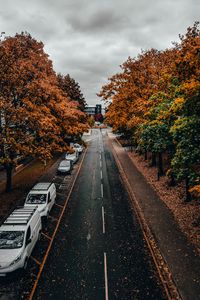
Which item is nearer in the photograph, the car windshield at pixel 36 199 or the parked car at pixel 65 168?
the car windshield at pixel 36 199

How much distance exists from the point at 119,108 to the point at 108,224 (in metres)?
18.5

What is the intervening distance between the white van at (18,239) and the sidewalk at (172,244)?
6478 mm

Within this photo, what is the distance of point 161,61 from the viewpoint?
29672 mm

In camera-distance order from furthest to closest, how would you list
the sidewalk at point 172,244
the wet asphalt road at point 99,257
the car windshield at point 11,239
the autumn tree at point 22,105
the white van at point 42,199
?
the autumn tree at point 22,105 → the white van at point 42,199 → the car windshield at point 11,239 → the sidewalk at point 172,244 → the wet asphalt road at point 99,257

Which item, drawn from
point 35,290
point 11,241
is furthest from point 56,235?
point 35,290

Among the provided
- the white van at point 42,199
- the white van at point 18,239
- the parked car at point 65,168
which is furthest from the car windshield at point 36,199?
the parked car at point 65,168

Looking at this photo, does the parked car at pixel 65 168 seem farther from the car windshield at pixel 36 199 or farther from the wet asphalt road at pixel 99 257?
the car windshield at pixel 36 199

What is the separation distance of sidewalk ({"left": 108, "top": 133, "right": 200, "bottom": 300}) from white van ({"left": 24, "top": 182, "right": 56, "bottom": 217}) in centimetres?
647

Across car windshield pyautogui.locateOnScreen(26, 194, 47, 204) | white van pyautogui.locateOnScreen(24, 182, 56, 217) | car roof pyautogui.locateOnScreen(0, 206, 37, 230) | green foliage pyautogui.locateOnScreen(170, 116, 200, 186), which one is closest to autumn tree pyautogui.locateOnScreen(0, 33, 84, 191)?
white van pyautogui.locateOnScreen(24, 182, 56, 217)

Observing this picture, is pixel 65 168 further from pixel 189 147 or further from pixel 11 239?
pixel 189 147

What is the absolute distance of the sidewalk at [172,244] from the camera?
1132 cm

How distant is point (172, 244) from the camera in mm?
14555

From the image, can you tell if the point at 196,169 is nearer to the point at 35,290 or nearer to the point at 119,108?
the point at 35,290

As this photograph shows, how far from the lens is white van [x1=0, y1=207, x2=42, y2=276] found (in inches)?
455
